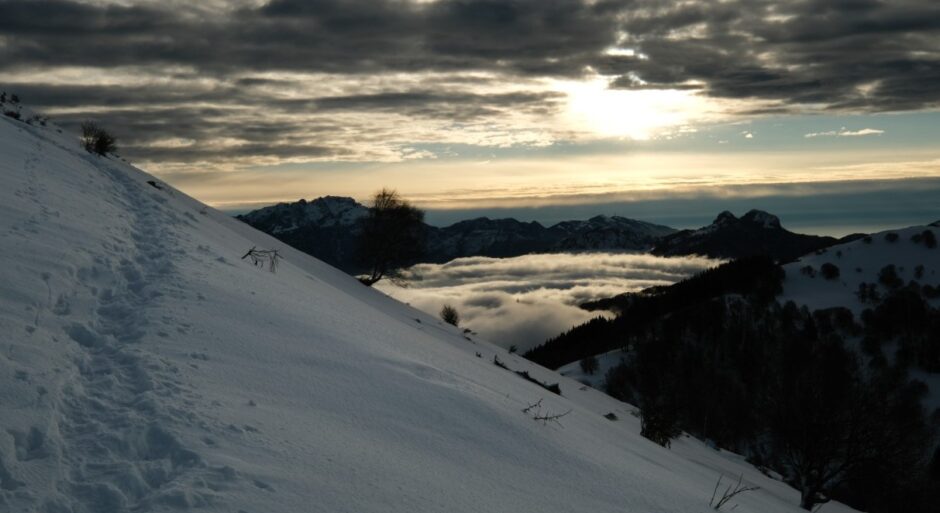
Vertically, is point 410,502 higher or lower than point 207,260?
lower

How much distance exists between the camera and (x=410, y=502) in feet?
16.4

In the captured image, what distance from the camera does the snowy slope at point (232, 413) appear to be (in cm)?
472

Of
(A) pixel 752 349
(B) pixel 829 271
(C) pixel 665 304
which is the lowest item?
(A) pixel 752 349

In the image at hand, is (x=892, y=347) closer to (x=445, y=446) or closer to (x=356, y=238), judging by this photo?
(x=356, y=238)

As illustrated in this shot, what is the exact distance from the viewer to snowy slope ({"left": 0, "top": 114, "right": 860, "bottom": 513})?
4723 mm

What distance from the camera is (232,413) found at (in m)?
5.83

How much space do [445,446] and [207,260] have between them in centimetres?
827

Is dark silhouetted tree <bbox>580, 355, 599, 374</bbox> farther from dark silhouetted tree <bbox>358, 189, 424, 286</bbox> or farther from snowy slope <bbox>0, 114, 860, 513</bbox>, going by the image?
snowy slope <bbox>0, 114, 860, 513</bbox>

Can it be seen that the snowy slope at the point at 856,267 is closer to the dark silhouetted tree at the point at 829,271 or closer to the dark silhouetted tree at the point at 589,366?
the dark silhouetted tree at the point at 829,271

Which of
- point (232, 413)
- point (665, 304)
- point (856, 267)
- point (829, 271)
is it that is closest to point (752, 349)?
point (665, 304)

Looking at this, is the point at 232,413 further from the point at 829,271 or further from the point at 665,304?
the point at 829,271

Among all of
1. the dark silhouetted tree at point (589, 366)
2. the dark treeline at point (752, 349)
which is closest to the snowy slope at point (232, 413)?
the dark treeline at point (752, 349)

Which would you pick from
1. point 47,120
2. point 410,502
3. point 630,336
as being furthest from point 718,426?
point 410,502

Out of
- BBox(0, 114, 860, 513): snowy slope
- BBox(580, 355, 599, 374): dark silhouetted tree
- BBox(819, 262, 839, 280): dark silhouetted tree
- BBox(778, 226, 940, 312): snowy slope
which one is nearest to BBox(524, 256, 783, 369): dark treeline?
BBox(778, 226, 940, 312): snowy slope
